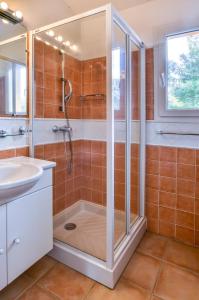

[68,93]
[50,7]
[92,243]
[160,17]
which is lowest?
[92,243]

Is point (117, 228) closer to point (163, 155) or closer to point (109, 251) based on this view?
point (109, 251)

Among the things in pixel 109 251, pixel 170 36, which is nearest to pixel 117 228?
pixel 109 251

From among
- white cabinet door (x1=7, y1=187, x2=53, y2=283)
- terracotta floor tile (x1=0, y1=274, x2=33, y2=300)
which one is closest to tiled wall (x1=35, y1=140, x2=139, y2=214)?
white cabinet door (x1=7, y1=187, x2=53, y2=283)

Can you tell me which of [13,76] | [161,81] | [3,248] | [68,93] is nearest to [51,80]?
[68,93]

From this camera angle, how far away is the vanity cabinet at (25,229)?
1.13 metres

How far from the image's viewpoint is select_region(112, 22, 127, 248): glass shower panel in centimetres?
142

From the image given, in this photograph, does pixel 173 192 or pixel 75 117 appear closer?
pixel 173 192

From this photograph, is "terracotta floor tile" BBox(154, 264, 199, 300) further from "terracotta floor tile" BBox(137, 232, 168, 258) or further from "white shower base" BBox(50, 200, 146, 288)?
"white shower base" BBox(50, 200, 146, 288)

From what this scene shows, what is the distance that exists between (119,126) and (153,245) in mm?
1158

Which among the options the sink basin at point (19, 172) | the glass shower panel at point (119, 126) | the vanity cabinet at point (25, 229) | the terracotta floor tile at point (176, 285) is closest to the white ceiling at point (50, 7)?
the glass shower panel at point (119, 126)

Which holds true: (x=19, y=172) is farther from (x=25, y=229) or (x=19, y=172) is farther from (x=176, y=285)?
(x=176, y=285)

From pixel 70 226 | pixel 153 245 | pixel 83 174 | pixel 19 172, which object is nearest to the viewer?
pixel 19 172

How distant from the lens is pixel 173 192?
1.90 meters

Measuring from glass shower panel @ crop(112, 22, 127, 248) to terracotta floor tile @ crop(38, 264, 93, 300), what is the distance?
0.35 metres
